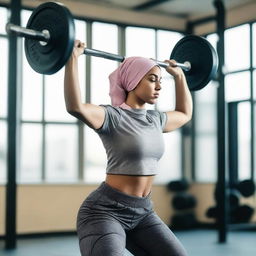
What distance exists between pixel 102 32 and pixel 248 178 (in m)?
2.51

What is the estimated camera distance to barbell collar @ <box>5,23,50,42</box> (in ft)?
6.47

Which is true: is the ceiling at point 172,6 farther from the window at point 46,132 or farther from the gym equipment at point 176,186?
the gym equipment at point 176,186

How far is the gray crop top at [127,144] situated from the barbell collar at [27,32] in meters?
0.39

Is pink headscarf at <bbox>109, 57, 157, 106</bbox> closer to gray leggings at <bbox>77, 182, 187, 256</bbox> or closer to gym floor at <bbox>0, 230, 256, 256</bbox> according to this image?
gray leggings at <bbox>77, 182, 187, 256</bbox>

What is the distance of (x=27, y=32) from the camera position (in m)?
2.04

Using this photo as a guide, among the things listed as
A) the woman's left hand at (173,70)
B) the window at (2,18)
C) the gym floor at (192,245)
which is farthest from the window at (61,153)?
the woman's left hand at (173,70)

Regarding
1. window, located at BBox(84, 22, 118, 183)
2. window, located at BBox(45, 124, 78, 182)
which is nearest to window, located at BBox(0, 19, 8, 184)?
window, located at BBox(45, 124, 78, 182)

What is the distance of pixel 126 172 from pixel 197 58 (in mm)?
984

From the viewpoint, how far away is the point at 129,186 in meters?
2.01

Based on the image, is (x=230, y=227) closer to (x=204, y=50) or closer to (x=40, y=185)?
(x=40, y=185)

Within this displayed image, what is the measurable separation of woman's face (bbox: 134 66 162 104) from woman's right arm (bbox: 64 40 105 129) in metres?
0.23

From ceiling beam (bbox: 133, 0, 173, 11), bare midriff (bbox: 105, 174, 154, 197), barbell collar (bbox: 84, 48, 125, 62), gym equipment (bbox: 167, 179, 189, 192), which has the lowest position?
gym equipment (bbox: 167, 179, 189, 192)

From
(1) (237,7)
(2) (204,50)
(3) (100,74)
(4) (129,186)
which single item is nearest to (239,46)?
(1) (237,7)

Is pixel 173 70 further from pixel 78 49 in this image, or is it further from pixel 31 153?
pixel 31 153
